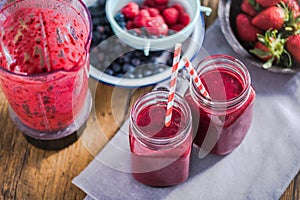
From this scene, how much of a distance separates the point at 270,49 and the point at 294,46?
0.19ft

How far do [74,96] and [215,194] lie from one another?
382 millimetres

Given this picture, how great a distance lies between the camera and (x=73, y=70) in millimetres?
1118

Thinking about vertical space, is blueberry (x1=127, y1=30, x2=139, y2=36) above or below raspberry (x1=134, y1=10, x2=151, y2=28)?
below

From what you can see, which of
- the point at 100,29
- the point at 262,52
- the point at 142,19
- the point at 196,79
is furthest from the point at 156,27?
the point at 196,79

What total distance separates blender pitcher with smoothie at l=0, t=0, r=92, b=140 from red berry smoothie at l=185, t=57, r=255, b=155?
10.5 inches

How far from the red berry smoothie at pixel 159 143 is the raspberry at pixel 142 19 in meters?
0.37

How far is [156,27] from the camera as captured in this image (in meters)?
1.40

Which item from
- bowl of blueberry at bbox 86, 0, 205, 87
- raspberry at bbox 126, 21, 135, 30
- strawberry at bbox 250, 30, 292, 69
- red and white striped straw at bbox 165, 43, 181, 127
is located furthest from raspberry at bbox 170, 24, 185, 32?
red and white striped straw at bbox 165, 43, 181, 127

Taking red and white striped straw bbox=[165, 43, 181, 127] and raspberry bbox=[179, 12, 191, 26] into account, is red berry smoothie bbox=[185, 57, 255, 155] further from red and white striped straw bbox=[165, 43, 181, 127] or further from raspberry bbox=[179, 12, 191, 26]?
raspberry bbox=[179, 12, 191, 26]

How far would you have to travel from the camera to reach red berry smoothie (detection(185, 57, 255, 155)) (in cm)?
110

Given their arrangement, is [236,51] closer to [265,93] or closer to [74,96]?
[265,93]

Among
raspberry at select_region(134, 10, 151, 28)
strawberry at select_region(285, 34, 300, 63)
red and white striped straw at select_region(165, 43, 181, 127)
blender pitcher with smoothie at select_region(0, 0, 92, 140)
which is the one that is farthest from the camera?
raspberry at select_region(134, 10, 151, 28)

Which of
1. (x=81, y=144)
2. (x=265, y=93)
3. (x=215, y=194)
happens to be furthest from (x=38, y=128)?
(x=265, y=93)

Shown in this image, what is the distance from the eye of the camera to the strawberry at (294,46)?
1307 millimetres
